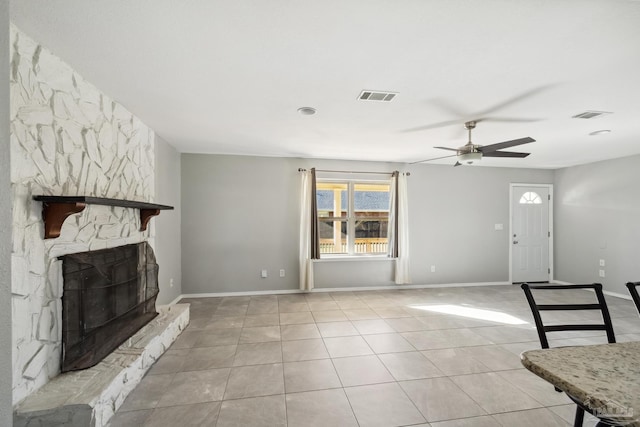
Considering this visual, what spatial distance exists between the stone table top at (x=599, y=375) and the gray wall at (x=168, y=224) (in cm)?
378

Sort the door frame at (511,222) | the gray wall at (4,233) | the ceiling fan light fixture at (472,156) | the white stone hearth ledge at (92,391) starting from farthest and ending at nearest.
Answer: the door frame at (511,222)
the ceiling fan light fixture at (472,156)
the white stone hearth ledge at (92,391)
the gray wall at (4,233)

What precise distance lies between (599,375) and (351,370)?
6.23 feet

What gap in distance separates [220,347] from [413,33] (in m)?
3.22

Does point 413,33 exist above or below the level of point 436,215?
above

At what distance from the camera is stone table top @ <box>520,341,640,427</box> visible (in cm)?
74

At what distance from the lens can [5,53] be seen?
3.26 ft

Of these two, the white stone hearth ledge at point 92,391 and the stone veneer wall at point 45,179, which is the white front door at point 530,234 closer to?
the white stone hearth ledge at point 92,391

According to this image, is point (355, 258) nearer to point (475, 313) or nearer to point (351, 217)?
point (351, 217)

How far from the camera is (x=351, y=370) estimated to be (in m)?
2.44

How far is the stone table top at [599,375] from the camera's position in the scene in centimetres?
74

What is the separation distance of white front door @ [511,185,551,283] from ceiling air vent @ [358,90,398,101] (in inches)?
186

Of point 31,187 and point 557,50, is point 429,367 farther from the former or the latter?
point 31,187

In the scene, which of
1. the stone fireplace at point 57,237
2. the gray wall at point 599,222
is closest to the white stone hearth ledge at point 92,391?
the stone fireplace at point 57,237

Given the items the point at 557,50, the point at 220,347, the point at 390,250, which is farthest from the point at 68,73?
the point at 390,250
